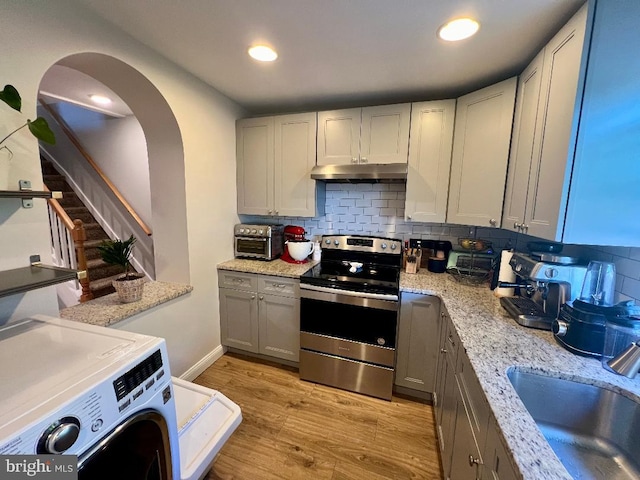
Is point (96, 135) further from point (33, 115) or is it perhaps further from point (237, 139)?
point (33, 115)

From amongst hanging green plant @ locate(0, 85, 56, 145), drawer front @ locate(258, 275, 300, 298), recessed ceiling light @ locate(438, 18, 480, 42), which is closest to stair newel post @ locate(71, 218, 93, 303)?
drawer front @ locate(258, 275, 300, 298)

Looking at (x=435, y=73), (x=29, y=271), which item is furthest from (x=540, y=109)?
(x=29, y=271)

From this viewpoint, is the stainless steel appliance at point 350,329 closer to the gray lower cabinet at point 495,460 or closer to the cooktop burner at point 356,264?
the cooktop burner at point 356,264

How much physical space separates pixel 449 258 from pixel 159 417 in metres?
2.21

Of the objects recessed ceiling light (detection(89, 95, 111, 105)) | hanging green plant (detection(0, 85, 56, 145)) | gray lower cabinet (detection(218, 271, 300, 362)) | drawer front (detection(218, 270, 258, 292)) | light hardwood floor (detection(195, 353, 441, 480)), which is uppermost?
recessed ceiling light (detection(89, 95, 111, 105))

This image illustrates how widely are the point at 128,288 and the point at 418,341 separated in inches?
80.5

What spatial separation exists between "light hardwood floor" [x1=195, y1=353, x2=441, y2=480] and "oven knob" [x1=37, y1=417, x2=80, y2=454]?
125 cm

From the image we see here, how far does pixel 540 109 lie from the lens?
144cm

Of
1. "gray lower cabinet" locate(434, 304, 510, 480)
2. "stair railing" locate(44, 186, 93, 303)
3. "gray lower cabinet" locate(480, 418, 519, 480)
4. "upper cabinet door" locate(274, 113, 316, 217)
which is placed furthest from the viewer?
"stair railing" locate(44, 186, 93, 303)

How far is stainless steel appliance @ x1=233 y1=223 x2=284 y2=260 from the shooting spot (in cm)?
259

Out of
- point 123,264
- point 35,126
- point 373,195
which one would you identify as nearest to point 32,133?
point 35,126

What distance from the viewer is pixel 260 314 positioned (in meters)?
2.45

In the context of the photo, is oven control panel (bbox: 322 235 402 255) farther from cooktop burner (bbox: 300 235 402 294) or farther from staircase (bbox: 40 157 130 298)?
staircase (bbox: 40 157 130 298)

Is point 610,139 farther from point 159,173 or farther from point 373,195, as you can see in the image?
point 159,173
